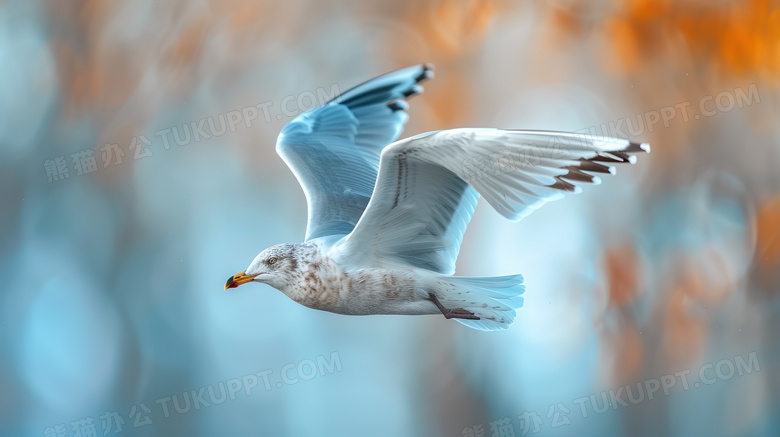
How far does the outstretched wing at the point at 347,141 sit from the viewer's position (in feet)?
6.01

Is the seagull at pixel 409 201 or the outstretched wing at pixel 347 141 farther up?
the outstretched wing at pixel 347 141

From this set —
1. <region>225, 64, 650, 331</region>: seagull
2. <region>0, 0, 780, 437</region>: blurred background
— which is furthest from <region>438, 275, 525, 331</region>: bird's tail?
<region>0, 0, 780, 437</region>: blurred background

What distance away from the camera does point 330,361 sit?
323 cm

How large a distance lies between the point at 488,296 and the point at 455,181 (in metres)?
0.24

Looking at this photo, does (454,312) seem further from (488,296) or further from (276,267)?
(276,267)

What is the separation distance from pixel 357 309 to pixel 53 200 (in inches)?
100

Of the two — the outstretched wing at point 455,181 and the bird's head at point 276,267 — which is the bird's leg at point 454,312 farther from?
the bird's head at point 276,267

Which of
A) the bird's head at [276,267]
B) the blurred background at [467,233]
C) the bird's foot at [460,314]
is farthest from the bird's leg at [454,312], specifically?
the blurred background at [467,233]

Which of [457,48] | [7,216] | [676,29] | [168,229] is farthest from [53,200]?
[676,29]

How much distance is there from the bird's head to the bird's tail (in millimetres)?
296

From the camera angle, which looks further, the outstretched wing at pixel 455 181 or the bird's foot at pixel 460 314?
the bird's foot at pixel 460 314

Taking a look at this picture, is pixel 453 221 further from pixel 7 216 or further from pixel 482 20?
pixel 7 216

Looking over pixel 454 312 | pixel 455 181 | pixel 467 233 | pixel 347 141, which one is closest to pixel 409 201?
pixel 455 181

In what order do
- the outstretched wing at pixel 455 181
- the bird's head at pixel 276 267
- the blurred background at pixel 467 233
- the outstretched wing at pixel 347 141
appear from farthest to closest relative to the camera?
the blurred background at pixel 467 233 → the outstretched wing at pixel 347 141 → the bird's head at pixel 276 267 → the outstretched wing at pixel 455 181
